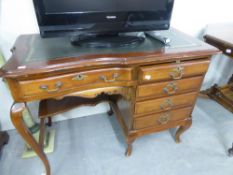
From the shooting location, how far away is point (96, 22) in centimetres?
95

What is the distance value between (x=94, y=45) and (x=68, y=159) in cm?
83

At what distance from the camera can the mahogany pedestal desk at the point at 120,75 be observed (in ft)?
2.52

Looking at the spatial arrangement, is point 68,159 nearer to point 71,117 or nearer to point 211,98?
point 71,117

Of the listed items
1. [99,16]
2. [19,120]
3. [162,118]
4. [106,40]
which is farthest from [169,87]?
[19,120]

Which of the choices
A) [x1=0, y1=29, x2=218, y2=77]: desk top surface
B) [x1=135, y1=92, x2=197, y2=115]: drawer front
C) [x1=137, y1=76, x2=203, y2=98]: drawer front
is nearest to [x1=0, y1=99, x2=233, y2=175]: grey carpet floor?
[x1=135, y1=92, x2=197, y2=115]: drawer front

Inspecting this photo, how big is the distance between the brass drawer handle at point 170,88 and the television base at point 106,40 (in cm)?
29

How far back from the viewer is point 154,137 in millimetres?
1467

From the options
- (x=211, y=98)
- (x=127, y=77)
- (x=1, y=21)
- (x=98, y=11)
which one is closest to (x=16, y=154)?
(x=1, y=21)

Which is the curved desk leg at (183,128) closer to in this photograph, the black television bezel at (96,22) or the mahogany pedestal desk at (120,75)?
the mahogany pedestal desk at (120,75)

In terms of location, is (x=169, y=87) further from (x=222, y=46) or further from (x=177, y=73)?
(x=222, y=46)

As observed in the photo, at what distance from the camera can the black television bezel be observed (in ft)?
2.90

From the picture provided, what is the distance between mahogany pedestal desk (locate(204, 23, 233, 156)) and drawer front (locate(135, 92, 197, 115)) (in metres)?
0.44

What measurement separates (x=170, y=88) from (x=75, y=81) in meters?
0.52

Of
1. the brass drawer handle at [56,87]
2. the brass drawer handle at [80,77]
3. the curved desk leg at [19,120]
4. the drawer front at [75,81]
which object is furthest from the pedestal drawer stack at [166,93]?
the curved desk leg at [19,120]
